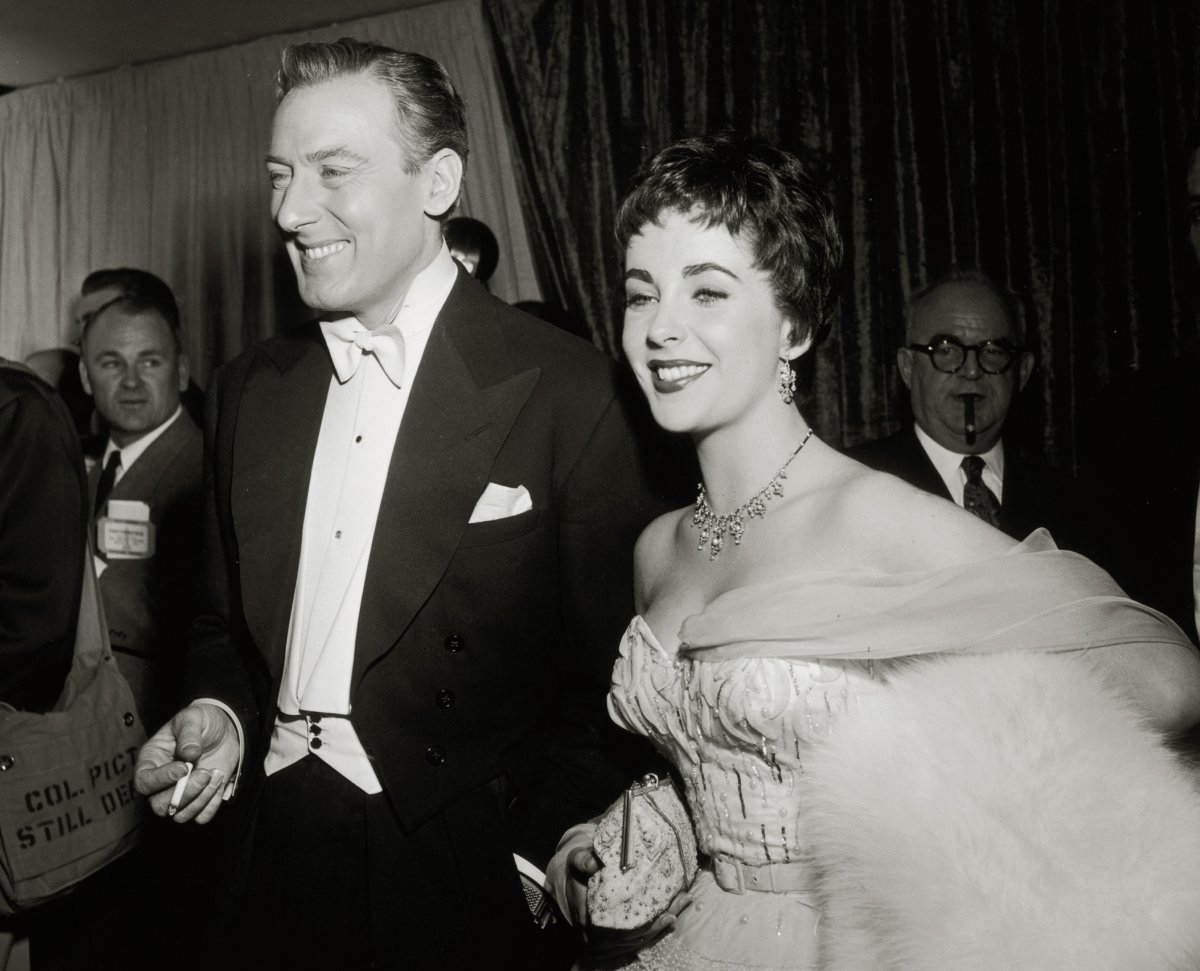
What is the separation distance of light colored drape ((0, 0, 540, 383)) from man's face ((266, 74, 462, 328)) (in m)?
3.65

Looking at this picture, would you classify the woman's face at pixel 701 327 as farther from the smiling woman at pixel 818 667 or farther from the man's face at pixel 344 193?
the man's face at pixel 344 193

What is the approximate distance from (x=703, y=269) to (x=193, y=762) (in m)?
1.11

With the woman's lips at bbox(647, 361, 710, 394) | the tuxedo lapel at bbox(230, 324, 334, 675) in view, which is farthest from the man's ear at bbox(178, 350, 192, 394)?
the woman's lips at bbox(647, 361, 710, 394)

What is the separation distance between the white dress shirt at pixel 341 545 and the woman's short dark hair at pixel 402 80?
0.67 feet

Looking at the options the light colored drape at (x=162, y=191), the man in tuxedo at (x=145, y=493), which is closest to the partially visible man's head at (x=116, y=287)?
the man in tuxedo at (x=145, y=493)

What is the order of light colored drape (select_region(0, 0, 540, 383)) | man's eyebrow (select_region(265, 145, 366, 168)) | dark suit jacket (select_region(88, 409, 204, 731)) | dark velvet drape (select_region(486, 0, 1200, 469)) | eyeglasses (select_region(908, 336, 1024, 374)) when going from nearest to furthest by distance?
1. man's eyebrow (select_region(265, 145, 366, 168))
2. eyeglasses (select_region(908, 336, 1024, 374))
3. dark suit jacket (select_region(88, 409, 204, 731))
4. dark velvet drape (select_region(486, 0, 1200, 469))
5. light colored drape (select_region(0, 0, 540, 383))

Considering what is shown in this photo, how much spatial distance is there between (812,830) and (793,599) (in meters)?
0.34

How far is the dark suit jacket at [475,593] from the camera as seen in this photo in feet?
6.01

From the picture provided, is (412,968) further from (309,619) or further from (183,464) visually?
(183,464)

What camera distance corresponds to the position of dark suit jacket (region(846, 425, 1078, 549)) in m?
3.33

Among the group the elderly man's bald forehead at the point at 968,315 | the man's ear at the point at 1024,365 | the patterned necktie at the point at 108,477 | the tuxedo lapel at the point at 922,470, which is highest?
the elderly man's bald forehead at the point at 968,315

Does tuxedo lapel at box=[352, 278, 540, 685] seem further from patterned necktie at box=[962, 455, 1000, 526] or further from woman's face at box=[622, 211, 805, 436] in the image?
patterned necktie at box=[962, 455, 1000, 526]

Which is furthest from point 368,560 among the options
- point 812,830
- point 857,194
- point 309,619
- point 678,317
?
point 857,194

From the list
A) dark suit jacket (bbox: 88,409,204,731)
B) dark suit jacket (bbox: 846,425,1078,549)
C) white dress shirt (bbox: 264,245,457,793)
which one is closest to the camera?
white dress shirt (bbox: 264,245,457,793)
